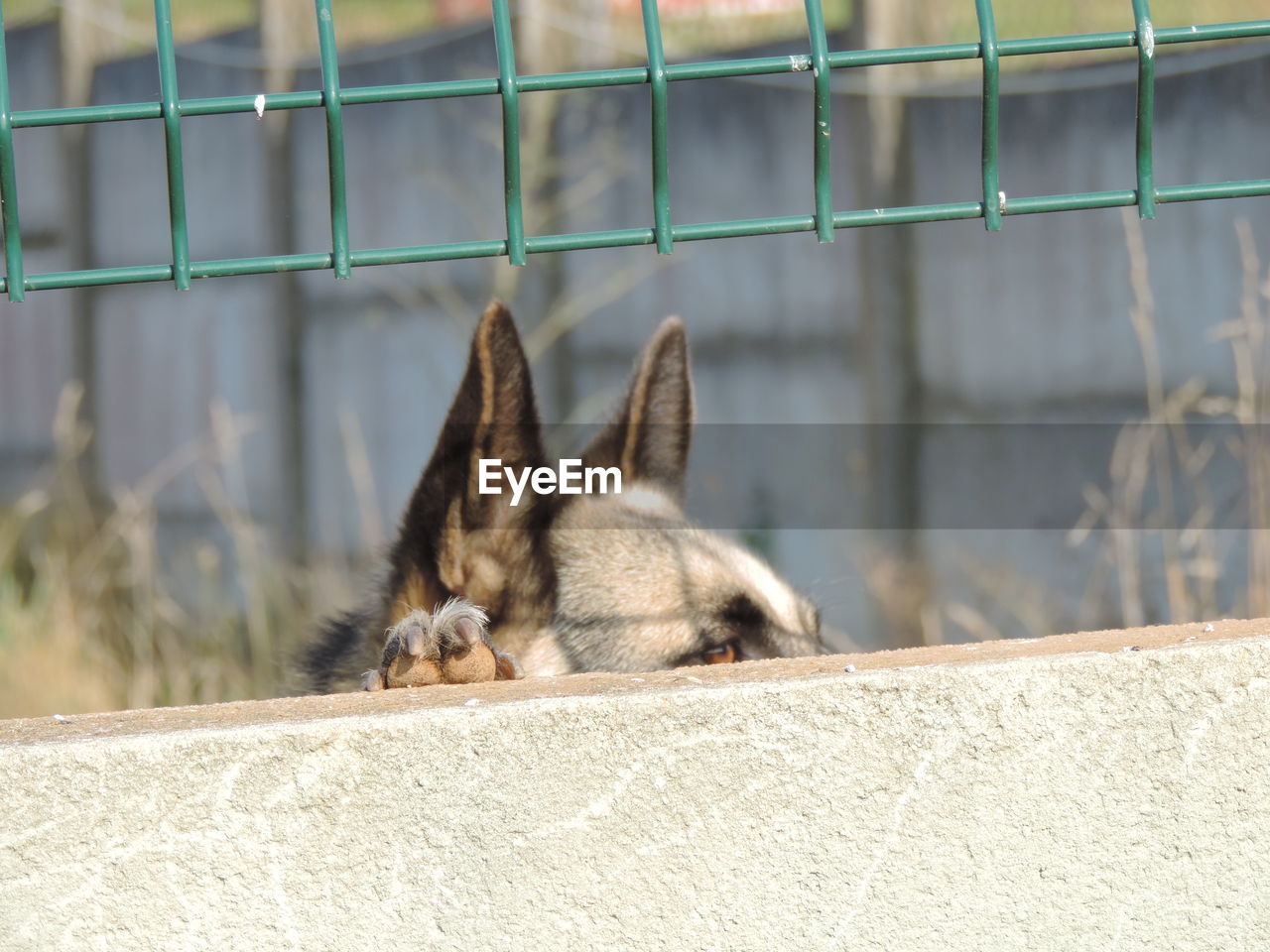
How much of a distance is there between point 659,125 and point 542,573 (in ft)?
4.25

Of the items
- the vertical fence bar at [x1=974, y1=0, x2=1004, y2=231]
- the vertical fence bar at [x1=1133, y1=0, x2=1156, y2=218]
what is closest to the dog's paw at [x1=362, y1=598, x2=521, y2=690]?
the vertical fence bar at [x1=974, y1=0, x2=1004, y2=231]

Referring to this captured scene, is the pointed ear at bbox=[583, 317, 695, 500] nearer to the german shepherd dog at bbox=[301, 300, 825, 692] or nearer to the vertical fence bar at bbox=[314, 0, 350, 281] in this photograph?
the german shepherd dog at bbox=[301, 300, 825, 692]

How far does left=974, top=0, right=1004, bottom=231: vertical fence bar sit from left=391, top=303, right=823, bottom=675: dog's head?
0.85 m

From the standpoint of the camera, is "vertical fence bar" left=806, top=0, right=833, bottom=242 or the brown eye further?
the brown eye

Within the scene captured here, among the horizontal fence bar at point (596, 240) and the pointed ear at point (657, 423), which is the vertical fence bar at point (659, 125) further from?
the pointed ear at point (657, 423)

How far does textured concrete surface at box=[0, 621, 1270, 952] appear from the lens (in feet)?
4.79

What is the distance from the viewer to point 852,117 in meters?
5.84

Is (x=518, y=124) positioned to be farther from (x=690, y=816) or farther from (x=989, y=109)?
(x=690, y=816)

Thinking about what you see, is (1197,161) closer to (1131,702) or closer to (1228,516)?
(1228,516)

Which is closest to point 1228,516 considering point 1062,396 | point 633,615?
point 1062,396

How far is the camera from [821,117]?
1805 mm

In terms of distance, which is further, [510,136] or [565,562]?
[565,562]

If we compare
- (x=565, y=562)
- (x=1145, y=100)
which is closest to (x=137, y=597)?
(x=565, y=562)

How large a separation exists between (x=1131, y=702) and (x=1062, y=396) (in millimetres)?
4498
